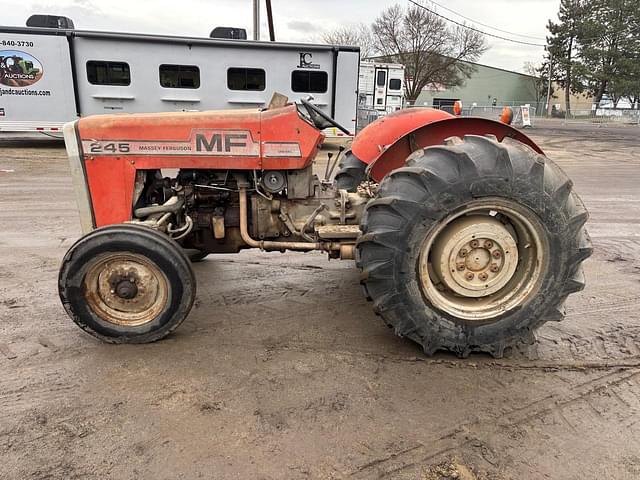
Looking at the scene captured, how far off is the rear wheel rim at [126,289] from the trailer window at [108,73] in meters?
10.7

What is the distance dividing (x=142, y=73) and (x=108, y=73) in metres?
0.81

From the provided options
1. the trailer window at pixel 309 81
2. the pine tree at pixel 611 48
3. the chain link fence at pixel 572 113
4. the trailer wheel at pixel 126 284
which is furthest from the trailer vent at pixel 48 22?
the pine tree at pixel 611 48

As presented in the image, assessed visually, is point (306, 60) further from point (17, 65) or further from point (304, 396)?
point (304, 396)

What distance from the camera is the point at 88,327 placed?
291 centimetres

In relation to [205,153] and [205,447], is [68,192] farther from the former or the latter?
[205,447]

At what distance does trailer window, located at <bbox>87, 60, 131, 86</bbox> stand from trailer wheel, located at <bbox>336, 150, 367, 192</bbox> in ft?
31.8

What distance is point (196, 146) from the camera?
A: 3.14m

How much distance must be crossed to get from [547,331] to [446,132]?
158 cm

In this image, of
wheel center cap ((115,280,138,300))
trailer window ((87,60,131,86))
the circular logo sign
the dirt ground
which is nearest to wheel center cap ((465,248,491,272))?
the dirt ground

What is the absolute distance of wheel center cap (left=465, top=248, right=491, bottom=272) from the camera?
292 centimetres

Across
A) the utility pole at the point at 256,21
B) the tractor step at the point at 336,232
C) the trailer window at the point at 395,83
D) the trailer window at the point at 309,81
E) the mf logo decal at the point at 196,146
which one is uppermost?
the utility pole at the point at 256,21

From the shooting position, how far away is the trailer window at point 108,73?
11.9m

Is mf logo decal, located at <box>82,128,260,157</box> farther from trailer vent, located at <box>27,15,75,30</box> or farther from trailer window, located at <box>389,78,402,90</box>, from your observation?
trailer window, located at <box>389,78,402,90</box>

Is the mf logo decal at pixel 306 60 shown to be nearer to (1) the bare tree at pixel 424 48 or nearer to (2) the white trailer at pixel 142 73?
(2) the white trailer at pixel 142 73
